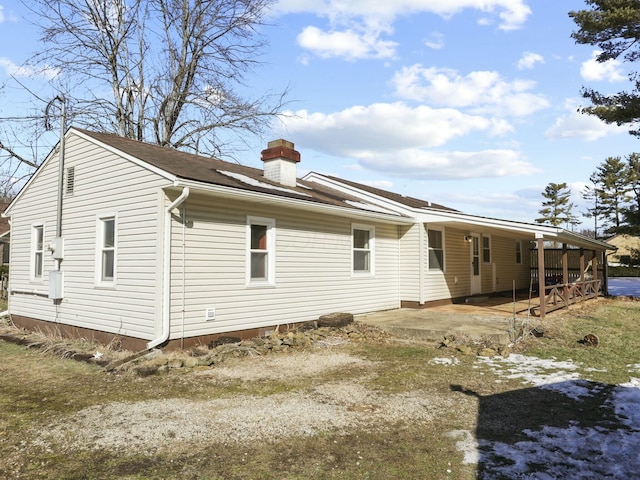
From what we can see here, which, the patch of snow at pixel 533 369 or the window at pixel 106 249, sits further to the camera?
the window at pixel 106 249

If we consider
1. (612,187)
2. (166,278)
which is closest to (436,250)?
(166,278)

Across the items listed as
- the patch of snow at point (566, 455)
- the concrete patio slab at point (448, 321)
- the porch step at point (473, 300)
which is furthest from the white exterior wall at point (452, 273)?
the patch of snow at point (566, 455)

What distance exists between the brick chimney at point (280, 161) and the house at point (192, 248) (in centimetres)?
3

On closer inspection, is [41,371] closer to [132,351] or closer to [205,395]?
[132,351]

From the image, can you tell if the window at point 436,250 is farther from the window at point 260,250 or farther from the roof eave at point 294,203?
the window at point 260,250

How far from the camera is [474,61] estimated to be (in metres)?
10.4

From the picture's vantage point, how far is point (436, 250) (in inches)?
538

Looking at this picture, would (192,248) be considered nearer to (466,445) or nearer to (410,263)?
(466,445)

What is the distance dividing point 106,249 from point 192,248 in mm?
2095

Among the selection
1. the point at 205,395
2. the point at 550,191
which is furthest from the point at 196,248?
the point at 550,191

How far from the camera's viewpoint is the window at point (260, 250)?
892 centimetres

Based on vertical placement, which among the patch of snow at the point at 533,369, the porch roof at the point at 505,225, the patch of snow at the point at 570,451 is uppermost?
the porch roof at the point at 505,225

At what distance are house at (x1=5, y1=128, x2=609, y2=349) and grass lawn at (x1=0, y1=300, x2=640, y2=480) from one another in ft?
4.23

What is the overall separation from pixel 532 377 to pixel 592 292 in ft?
44.4
